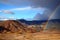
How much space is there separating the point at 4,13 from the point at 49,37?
35.7 inches

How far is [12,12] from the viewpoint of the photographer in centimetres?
232

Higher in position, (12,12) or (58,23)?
(12,12)

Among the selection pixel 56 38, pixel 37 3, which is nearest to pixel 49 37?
pixel 56 38

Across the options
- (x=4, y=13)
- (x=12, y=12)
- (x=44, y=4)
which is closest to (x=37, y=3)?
(x=44, y=4)

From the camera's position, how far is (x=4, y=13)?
91.0 inches

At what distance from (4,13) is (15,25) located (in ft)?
0.96

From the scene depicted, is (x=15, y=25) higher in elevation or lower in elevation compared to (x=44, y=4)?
lower

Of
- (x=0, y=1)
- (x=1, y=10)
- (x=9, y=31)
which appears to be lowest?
(x=9, y=31)

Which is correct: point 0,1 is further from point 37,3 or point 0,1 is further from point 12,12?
point 37,3

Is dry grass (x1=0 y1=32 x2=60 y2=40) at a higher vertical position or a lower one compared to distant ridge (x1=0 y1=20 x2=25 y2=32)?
lower

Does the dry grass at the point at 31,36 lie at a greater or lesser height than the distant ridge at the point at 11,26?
lesser

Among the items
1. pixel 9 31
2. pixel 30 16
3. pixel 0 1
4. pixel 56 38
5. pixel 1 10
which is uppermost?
pixel 0 1

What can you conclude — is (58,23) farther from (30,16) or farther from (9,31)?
(9,31)

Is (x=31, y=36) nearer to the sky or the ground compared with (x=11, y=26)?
nearer to the ground
